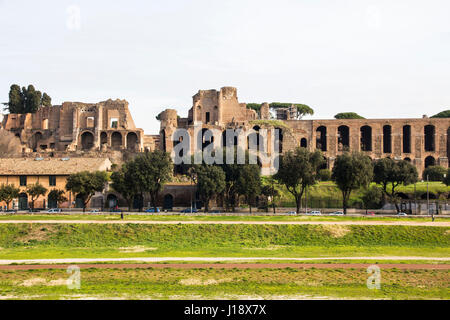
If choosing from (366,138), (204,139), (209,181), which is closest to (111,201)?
(209,181)

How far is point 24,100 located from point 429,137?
73.0 m

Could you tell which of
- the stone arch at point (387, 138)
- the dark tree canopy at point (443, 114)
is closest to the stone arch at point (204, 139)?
the stone arch at point (387, 138)

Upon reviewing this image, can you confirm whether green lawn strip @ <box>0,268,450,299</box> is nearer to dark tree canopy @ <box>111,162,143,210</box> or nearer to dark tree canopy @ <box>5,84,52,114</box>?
dark tree canopy @ <box>111,162,143,210</box>

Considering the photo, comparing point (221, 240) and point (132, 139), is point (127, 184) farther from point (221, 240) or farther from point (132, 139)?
point (132, 139)

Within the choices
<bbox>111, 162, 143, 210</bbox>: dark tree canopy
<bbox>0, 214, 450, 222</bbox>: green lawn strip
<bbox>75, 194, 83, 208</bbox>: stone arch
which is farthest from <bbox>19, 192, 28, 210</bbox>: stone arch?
<bbox>0, 214, 450, 222</bbox>: green lawn strip

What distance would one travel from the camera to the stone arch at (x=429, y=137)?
82556 mm

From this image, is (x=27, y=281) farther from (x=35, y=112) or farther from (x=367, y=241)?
(x=35, y=112)

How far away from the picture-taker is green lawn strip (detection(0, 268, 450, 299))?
1991 centimetres

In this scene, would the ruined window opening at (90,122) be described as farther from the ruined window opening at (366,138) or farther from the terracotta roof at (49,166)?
the ruined window opening at (366,138)

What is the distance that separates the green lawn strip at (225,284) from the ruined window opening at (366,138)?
207 ft

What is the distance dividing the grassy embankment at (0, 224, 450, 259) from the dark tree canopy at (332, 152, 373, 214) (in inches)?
541

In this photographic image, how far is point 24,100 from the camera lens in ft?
294

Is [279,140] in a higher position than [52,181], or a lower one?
higher
